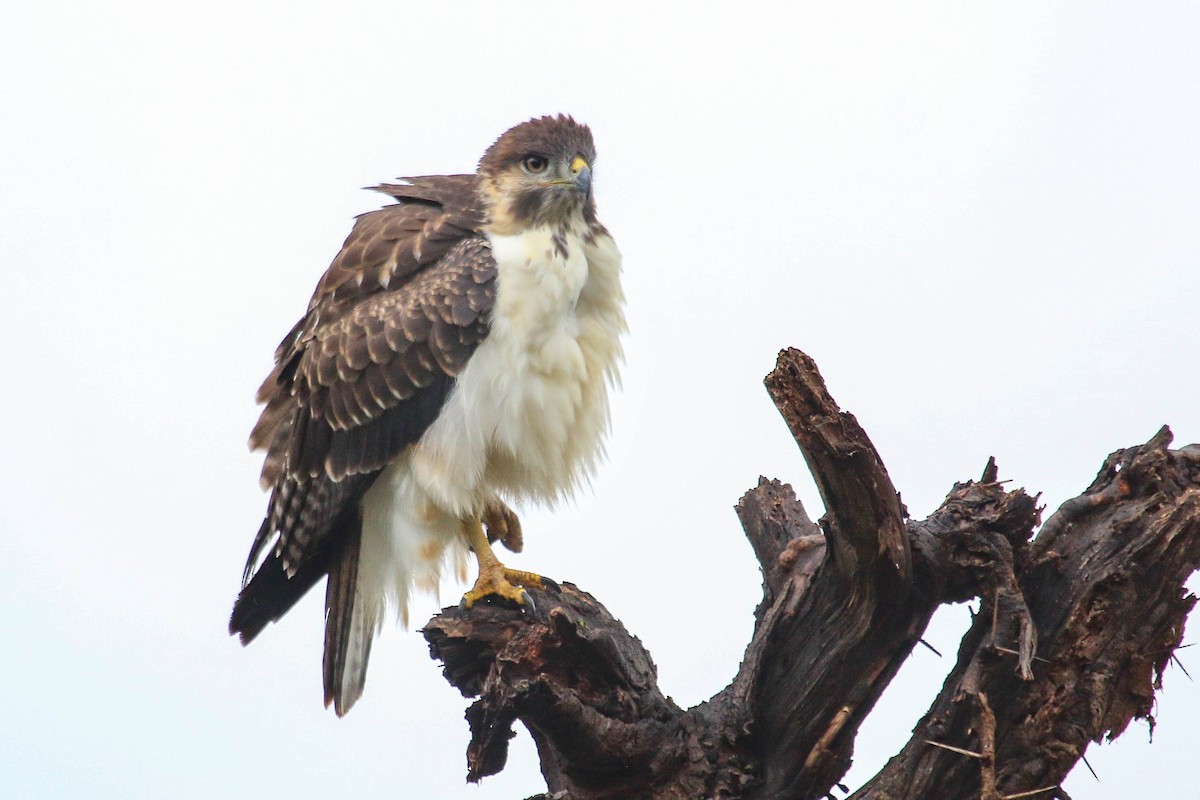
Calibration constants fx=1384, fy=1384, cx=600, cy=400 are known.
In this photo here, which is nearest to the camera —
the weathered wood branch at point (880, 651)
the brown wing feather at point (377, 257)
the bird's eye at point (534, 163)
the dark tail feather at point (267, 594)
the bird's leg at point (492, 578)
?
the weathered wood branch at point (880, 651)

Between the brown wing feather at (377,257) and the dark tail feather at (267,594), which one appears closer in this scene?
the brown wing feather at (377,257)

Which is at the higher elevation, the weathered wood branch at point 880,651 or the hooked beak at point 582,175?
the hooked beak at point 582,175

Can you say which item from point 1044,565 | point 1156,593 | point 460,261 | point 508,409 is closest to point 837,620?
point 1044,565

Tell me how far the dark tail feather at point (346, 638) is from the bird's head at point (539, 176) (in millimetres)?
→ 1830

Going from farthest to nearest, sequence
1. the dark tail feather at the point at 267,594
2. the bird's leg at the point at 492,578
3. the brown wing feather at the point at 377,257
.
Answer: the dark tail feather at the point at 267,594 → the brown wing feather at the point at 377,257 → the bird's leg at the point at 492,578

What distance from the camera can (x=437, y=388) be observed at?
6863 millimetres

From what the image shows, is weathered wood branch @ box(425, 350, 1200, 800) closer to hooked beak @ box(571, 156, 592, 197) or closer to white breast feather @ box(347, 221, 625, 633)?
white breast feather @ box(347, 221, 625, 633)

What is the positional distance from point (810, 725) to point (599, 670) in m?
0.93

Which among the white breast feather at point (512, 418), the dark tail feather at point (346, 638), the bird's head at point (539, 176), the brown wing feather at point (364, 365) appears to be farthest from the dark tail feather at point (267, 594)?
the bird's head at point (539, 176)

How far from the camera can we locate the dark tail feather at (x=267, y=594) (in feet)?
24.5

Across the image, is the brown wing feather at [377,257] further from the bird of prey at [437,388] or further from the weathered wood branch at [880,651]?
the weathered wood branch at [880,651]

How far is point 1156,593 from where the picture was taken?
5359mm

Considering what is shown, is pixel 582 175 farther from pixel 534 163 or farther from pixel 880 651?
pixel 880 651

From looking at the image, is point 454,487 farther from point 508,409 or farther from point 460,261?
point 460,261
